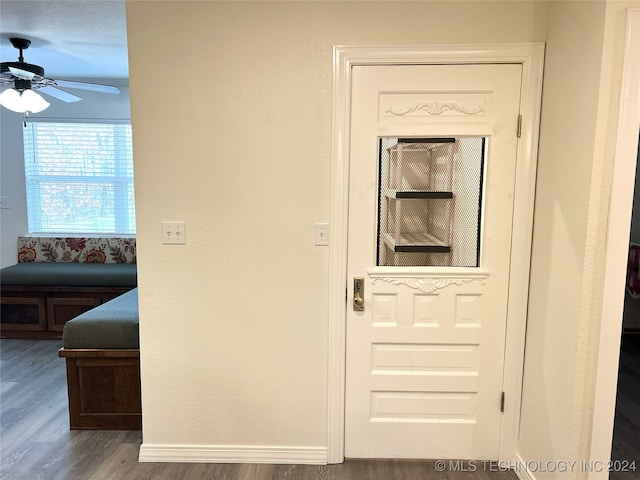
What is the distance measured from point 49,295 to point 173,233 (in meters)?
2.68

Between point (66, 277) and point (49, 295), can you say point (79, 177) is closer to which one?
point (66, 277)

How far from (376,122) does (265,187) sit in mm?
609

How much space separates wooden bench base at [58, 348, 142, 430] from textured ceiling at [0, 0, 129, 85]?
6.56 feet

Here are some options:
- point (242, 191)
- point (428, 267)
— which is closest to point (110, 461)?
point (242, 191)

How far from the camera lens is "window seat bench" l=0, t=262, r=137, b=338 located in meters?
4.10

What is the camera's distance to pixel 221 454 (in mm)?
2332

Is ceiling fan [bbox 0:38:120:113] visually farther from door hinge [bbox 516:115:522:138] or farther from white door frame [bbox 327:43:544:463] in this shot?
door hinge [bbox 516:115:522:138]

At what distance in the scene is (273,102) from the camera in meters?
2.11

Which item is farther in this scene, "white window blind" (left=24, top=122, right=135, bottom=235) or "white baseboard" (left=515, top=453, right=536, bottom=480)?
"white window blind" (left=24, top=122, right=135, bottom=235)

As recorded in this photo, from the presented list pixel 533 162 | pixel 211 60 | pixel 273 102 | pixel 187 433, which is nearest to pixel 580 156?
pixel 533 162

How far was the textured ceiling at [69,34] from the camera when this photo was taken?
104 inches

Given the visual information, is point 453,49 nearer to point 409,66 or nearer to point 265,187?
point 409,66

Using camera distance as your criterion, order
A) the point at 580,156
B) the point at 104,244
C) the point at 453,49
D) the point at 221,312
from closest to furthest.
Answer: the point at 580,156 → the point at 453,49 → the point at 221,312 → the point at 104,244

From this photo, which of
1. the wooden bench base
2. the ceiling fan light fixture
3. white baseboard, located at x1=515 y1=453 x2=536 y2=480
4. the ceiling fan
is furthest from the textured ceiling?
white baseboard, located at x1=515 y1=453 x2=536 y2=480
